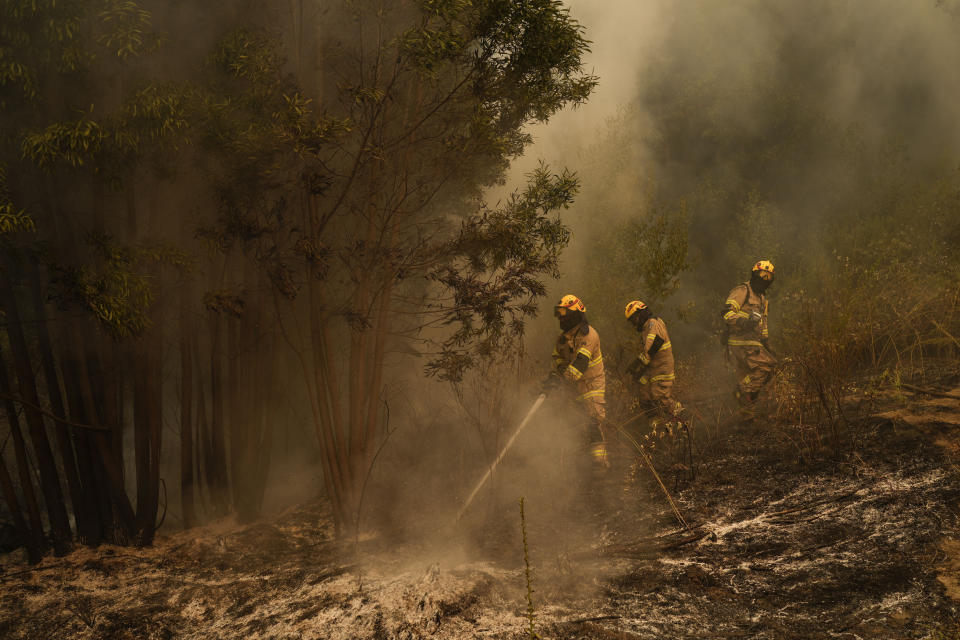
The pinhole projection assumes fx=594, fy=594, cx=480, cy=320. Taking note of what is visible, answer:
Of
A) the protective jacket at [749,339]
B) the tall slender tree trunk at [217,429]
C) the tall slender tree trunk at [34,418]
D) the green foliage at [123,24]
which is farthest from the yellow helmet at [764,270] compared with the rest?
the tall slender tree trunk at [34,418]

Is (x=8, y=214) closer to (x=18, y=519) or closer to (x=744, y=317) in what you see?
(x=18, y=519)

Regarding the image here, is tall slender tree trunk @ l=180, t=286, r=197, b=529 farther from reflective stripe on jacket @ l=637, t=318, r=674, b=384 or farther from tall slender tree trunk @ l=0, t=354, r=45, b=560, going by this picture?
reflective stripe on jacket @ l=637, t=318, r=674, b=384

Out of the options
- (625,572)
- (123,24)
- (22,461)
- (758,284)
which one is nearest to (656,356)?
(758,284)

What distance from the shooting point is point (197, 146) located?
5.23 metres

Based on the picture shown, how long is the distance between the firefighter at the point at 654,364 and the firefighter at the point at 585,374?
30.9 inches

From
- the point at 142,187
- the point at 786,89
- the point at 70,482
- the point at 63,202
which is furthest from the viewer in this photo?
the point at 786,89

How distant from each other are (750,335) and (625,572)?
4583mm

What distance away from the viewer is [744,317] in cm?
776

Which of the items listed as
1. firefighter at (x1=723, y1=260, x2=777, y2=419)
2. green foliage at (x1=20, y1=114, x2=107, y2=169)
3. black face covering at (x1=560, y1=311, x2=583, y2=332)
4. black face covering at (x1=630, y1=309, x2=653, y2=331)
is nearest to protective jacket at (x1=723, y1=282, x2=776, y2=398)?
firefighter at (x1=723, y1=260, x2=777, y2=419)

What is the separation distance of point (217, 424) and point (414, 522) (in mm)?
2237

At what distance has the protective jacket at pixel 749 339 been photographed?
7727 millimetres

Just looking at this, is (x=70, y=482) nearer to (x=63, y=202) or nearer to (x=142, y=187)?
(x=63, y=202)

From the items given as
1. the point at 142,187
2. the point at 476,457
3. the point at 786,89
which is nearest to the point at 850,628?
the point at 476,457

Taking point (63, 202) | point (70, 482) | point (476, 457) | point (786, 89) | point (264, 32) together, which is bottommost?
point (476, 457)
